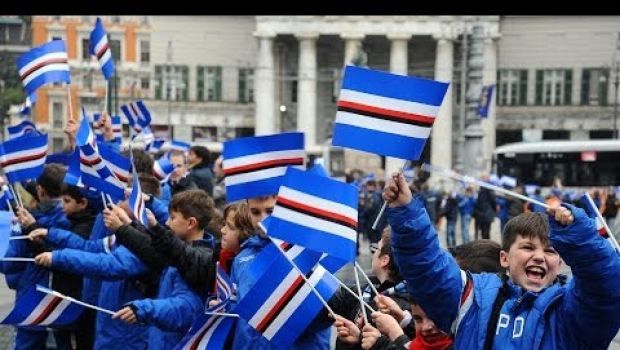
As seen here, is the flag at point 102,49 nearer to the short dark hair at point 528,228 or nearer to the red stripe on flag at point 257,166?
the red stripe on flag at point 257,166

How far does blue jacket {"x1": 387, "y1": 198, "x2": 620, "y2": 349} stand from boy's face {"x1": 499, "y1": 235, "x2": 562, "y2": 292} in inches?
1.9

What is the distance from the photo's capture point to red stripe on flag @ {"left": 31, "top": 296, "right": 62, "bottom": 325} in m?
6.27

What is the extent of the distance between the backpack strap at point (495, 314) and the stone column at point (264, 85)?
62.5 metres

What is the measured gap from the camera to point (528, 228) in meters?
3.68

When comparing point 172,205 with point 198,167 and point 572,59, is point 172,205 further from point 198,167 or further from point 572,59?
point 572,59

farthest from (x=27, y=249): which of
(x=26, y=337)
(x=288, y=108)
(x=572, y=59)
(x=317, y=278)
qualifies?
(x=288, y=108)

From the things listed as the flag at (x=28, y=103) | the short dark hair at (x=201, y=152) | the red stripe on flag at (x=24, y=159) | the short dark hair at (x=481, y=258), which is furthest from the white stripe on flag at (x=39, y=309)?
the short dark hair at (x=201, y=152)

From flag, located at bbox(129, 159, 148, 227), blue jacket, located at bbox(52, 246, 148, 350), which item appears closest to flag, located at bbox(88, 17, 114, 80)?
blue jacket, located at bbox(52, 246, 148, 350)

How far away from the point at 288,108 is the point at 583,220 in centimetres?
6638

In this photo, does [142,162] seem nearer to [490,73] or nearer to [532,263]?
[532,263]

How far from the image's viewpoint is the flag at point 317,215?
13.8 ft

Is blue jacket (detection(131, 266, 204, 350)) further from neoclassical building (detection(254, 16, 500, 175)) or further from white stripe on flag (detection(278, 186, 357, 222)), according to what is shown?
neoclassical building (detection(254, 16, 500, 175))

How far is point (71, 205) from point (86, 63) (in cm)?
Answer: 6007
